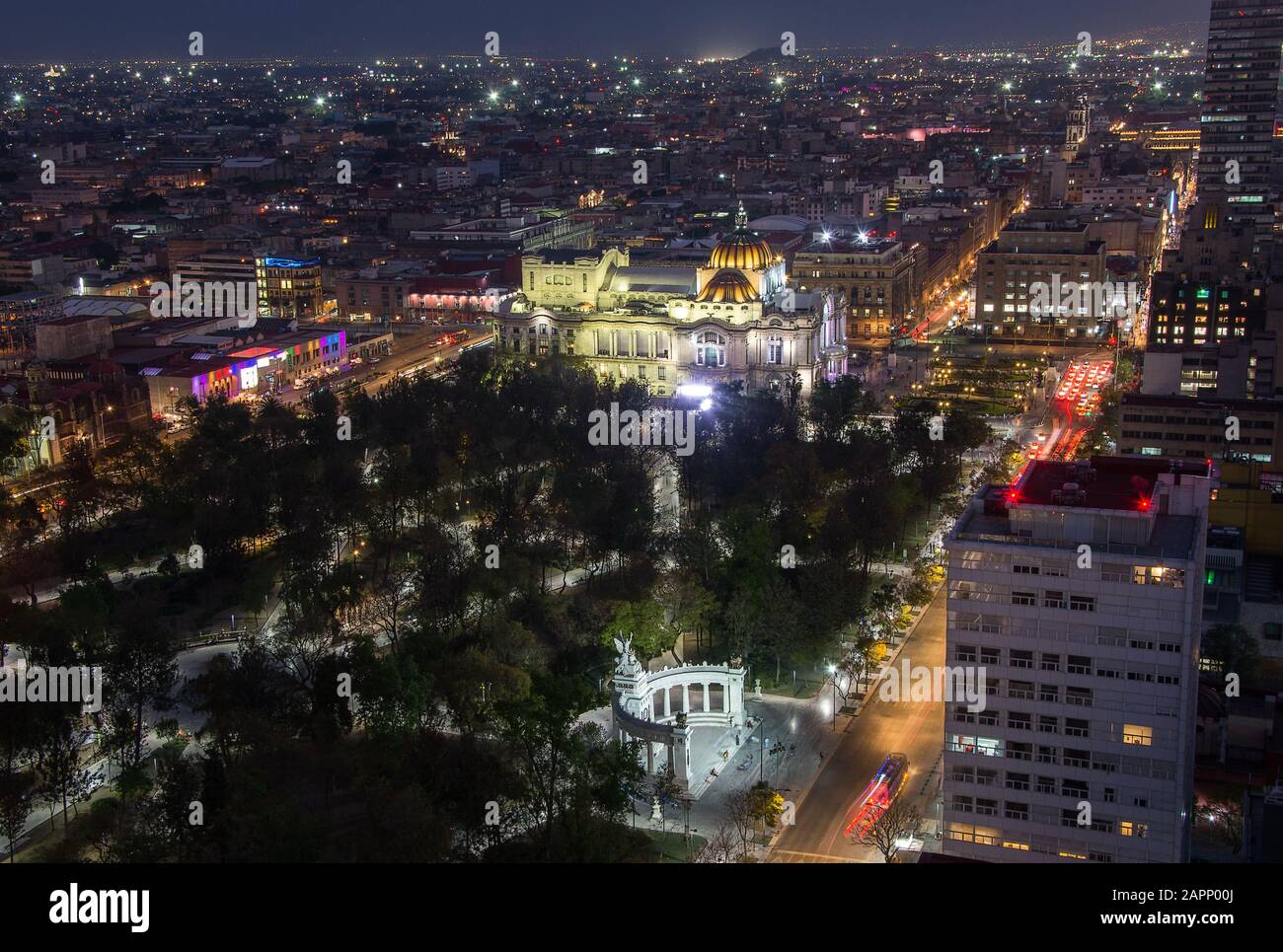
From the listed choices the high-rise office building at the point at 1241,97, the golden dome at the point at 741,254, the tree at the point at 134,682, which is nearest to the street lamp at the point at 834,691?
the tree at the point at 134,682

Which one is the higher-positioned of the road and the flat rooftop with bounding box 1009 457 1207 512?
the flat rooftop with bounding box 1009 457 1207 512

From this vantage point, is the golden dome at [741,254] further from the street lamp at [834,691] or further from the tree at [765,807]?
the tree at [765,807]

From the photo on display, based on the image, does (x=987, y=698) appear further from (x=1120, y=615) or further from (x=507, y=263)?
(x=507, y=263)

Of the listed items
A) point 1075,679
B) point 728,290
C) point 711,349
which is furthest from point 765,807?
point 728,290

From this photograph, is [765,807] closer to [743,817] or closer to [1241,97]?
[743,817]

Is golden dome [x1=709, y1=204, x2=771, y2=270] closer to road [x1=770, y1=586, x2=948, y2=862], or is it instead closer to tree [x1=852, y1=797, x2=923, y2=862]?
road [x1=770, y1=586, x2=948, y2=862]

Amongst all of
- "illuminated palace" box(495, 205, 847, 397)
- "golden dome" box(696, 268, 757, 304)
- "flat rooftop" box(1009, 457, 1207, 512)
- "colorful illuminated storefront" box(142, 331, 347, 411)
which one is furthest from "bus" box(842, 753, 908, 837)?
"colorful illuminated storefront" box(142, 331, 347, 411)
